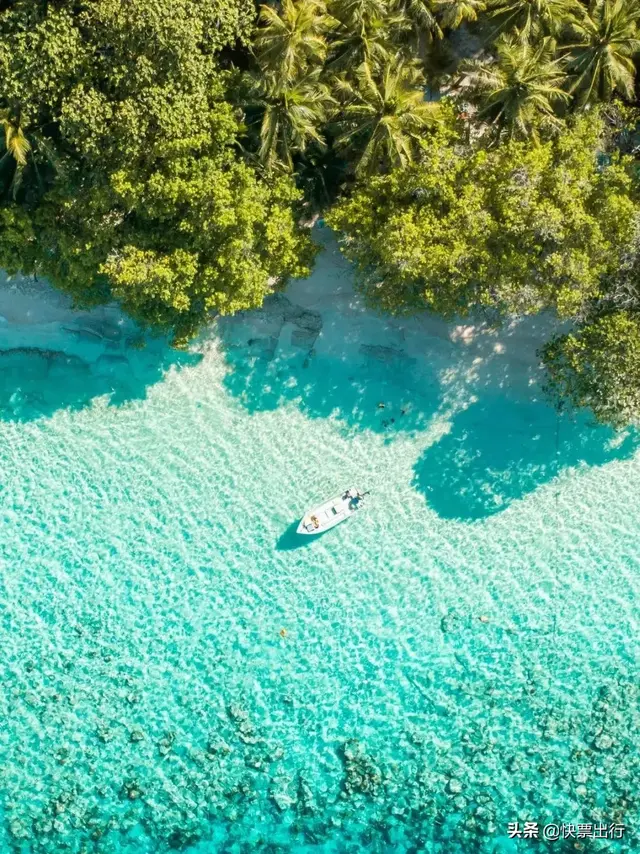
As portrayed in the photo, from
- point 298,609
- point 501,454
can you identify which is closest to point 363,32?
point 501,454

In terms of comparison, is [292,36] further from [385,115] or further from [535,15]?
[535,15]

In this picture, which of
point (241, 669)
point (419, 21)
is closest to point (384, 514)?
point (241, 669)

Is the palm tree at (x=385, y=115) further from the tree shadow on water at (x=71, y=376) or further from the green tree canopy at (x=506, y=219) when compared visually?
the tree shadow on water at (x=71, y=376)

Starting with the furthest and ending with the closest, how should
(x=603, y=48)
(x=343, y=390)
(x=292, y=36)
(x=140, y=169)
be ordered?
(x=343, y=390)
(x=140, y=169)
(x=603, y=48)
(x=292, y=36)

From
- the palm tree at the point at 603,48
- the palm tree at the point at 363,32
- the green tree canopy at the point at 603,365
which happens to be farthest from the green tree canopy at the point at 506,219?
the palm tree at the point at 363,32

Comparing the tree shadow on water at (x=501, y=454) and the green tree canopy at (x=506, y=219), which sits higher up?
the green tree canopy at (x=506, y=219)

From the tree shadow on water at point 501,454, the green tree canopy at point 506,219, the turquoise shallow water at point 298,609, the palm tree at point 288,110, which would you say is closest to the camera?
the palm tree at point 288,110
